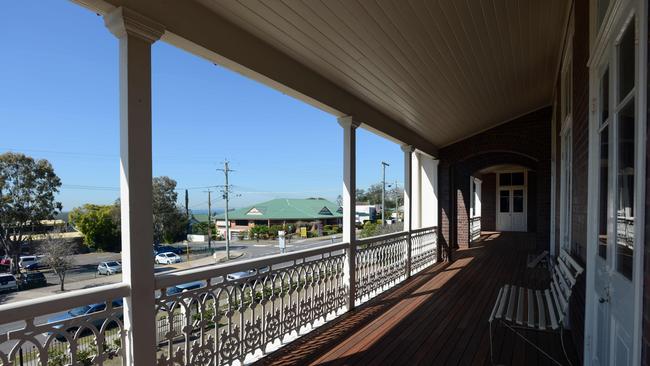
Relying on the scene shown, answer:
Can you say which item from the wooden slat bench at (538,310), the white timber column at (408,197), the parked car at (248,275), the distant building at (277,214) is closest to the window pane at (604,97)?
the wooden slat bench at (538,310)

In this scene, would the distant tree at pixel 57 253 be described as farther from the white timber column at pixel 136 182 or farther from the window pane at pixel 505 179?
the window pane at pixel 505 179

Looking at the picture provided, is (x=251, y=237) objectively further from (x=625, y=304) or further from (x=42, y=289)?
(x=625, y=304)

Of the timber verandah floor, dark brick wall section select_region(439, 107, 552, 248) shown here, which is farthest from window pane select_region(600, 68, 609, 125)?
dark brick wall section select_region(439, 107, 552, 248)

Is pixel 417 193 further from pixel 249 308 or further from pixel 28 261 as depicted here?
pixel 28 261

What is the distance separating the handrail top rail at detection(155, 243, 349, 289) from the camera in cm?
225

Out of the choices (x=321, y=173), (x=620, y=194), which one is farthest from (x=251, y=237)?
(x=620, y=194)

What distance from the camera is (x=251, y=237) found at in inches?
1772

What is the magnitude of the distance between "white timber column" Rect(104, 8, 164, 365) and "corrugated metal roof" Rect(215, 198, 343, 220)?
4816 cm

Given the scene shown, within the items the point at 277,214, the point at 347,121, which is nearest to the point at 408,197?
the point at 347,121

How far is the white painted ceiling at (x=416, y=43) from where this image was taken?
2.71 metres

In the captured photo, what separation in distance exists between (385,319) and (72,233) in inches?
378

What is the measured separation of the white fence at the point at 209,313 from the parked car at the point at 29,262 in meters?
5.08

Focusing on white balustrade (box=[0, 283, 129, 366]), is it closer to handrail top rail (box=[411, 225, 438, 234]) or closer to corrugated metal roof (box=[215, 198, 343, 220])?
handrail top rail (box=[411, 225, 438, 234])

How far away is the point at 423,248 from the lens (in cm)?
806
